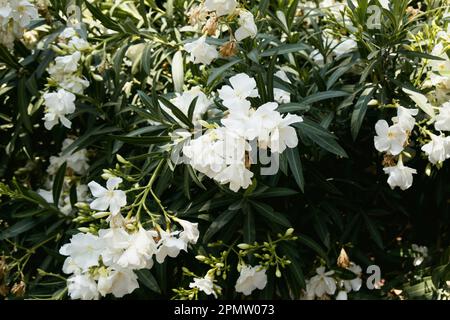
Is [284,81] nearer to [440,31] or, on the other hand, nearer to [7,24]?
[440,31]

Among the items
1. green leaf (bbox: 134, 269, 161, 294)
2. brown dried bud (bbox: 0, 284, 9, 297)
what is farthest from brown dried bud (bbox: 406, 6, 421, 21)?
brown dried bud (bbox: 0, 284, 9, 297)

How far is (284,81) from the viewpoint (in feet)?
6.56

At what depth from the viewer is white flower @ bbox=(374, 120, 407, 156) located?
6.00ft

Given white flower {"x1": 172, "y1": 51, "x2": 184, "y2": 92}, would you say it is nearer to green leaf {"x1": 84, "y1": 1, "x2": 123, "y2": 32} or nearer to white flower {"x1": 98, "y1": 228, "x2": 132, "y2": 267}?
green leaf {"x1": 84, "y1": 1, "x2": 123, "y2": 32}

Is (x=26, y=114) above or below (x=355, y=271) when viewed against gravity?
above

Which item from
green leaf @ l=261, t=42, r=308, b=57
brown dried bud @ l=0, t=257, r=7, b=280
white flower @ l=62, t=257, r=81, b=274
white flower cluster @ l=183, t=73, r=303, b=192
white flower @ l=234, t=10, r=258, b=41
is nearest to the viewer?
white flower cluster @ l=183, t=73, r=303, b=192

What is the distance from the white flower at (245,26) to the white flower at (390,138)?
46 cm

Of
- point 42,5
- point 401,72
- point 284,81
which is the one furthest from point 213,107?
point 42,5

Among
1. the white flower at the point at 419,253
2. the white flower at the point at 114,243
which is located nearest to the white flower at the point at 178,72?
the white flower at the point at 114,243

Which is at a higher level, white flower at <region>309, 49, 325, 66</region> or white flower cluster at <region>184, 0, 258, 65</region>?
white flower cluster at <region>184, 0, 258, 65</region>

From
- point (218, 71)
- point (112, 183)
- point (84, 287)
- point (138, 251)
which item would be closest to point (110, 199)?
point (112, 183)

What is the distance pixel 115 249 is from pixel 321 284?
0.85 meters

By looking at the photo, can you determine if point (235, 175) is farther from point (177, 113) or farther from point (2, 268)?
point (2, 268)

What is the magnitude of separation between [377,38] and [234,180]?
740 millimetres
